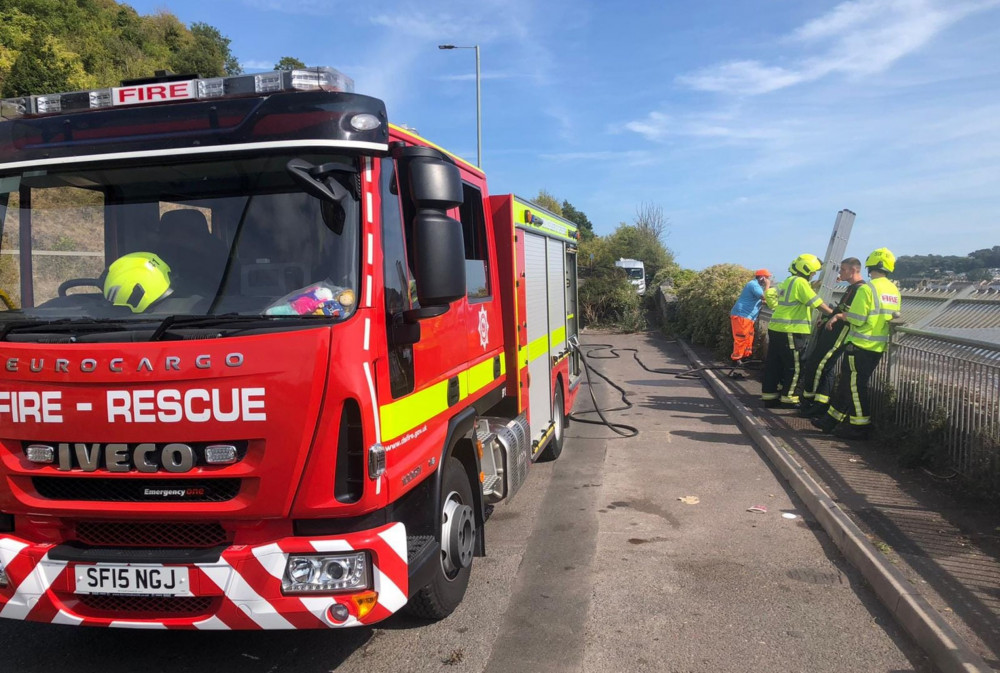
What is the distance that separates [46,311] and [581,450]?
19.7 ft

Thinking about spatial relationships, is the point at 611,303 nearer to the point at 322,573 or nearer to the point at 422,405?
the point at 422,405

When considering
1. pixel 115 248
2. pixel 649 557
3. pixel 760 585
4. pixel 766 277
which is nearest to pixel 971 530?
pixel 760 585

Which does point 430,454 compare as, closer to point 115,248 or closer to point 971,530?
point 115,248

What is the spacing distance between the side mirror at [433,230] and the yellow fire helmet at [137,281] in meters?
1.10

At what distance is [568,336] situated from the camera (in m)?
8.51

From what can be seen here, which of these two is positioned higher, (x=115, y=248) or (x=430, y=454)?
(x=115, y=248)

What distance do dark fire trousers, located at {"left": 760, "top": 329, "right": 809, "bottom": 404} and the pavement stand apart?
5.45ft

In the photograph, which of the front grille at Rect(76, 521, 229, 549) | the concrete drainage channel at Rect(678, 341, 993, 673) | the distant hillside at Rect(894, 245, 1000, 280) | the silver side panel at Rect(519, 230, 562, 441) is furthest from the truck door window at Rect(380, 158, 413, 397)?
the distant hillside at Rect(894, 245, 1000, 280)

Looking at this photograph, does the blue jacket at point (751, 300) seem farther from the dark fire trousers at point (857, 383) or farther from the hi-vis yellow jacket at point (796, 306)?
the dark fire trousers at point (857, 383)

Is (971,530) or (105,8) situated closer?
(971,530)

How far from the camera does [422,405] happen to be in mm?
3443

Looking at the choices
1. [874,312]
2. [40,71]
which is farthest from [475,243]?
[40,71]

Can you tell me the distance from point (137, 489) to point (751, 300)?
11154mm

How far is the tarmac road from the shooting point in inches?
138
